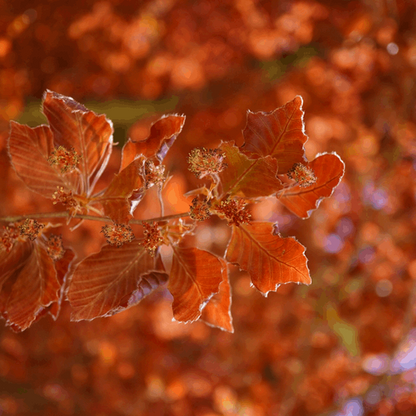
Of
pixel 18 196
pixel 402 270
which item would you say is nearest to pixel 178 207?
pixel 18 196

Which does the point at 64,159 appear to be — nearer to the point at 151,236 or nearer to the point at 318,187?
the point at 151,236

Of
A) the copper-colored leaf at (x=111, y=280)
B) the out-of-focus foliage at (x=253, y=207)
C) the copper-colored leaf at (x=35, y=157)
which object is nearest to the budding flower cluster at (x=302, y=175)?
the copper-colored leaf at (x=111, y=280)

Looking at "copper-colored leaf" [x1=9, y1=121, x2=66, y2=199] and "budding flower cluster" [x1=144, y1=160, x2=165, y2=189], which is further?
"copper-colored leaf" [x1=9, y1=121, x2=66, y2=199]

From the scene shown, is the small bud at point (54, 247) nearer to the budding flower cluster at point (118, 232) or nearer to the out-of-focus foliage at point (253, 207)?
the budding flower cluster at point (118, 232)

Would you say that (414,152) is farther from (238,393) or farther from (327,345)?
(238,393)

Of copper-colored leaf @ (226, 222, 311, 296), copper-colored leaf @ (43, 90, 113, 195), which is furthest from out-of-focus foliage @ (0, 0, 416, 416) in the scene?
copper-colored leaf @ (226, 222, 311, 296)

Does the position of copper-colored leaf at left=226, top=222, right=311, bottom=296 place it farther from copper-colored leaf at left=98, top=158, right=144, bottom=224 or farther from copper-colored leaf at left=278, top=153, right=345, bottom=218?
copper-colored leaf at left=98, top=158, right=144, bottom=224

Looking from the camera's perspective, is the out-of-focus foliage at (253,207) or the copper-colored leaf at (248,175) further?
the out-of-focus foliage at (253,207)
